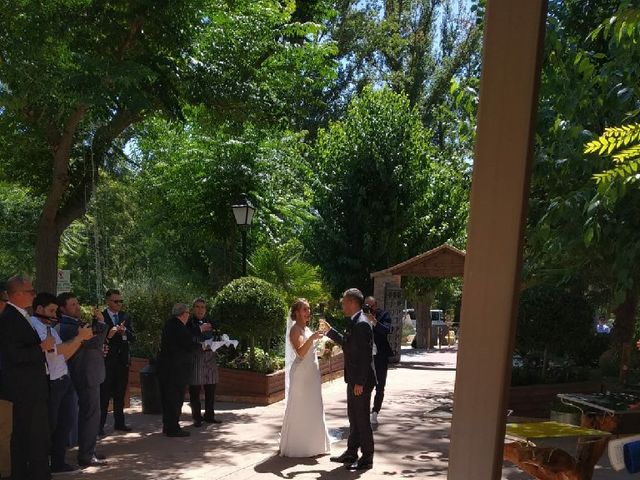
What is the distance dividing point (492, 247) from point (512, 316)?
0.73ft

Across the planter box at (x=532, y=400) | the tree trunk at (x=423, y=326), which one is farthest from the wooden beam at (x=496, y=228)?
the tree trunk at (x=423, y=326)

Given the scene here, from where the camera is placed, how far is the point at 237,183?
22688 millimetres

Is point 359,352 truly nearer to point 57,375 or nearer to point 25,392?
point 57,375

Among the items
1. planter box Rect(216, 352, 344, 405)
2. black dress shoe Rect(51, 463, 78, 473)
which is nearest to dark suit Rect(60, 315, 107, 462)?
black dress shoe Rect(51, 463, 78, 473)

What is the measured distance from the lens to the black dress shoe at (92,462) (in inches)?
344

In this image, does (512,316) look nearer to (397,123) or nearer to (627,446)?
(627,446)

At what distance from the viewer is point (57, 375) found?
26.2 ft

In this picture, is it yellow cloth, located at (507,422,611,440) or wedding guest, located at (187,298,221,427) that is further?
wedding guest, located at (187,298,221,427)

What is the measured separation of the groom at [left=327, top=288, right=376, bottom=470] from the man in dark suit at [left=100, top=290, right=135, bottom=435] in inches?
137

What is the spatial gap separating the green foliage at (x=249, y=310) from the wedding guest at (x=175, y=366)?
363 cm

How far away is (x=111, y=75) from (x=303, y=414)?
16.0 feet

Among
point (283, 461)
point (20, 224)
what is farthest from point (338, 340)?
point (20, 224)

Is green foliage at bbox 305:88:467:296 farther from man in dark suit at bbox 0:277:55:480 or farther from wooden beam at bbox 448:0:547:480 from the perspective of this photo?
wooden beam at bbox 448:0:547:480

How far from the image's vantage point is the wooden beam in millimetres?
2424
